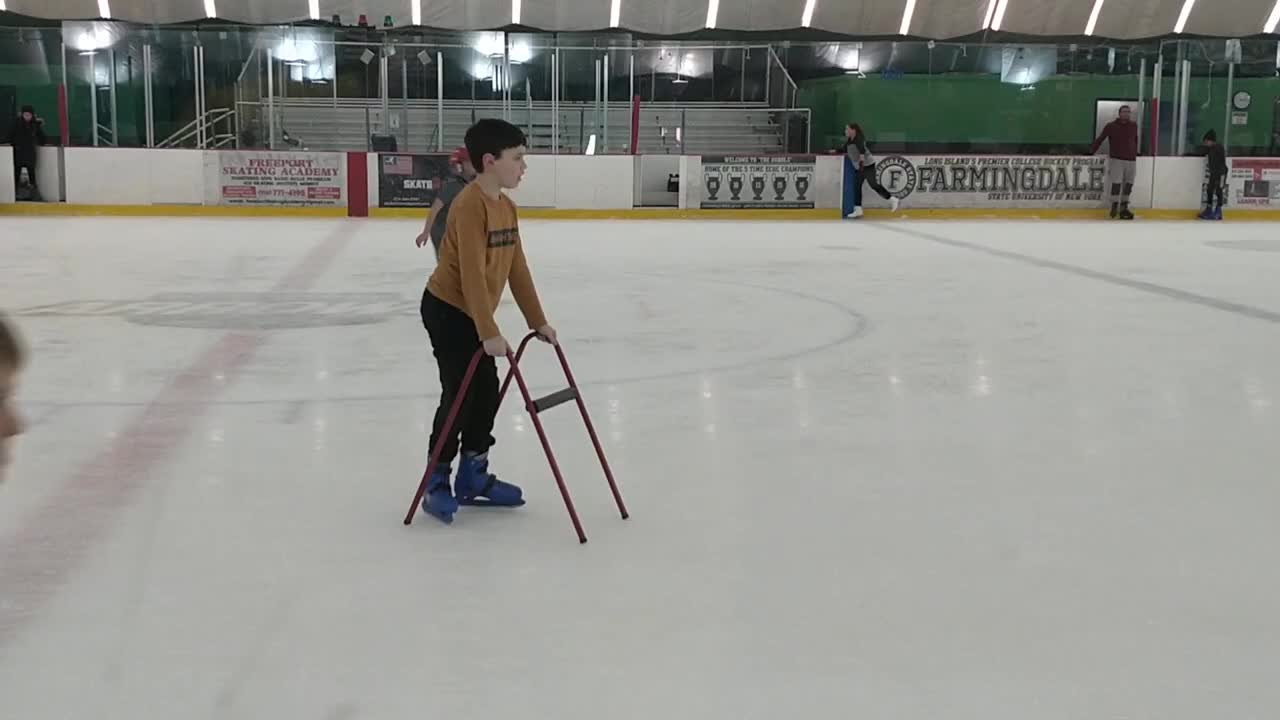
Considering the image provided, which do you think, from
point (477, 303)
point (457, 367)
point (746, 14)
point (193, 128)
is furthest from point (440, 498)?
point (746, 14)

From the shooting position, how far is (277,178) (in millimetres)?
19531

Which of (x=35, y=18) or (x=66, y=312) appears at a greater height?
(x=35, y=18)

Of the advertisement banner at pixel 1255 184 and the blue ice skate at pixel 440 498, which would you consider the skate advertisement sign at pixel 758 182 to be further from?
the blue ice skate at pixel 440 498

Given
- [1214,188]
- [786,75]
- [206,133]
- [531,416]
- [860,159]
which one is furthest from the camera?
[786,75]

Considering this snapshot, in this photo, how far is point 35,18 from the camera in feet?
93.3

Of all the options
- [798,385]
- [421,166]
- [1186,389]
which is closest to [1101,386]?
[1186,389]

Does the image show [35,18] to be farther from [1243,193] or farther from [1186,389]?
[1186,389]

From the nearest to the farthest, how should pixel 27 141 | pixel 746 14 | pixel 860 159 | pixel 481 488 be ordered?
pixel 481 488, pixel 27 141, pixel 860 159, pixel 746 14

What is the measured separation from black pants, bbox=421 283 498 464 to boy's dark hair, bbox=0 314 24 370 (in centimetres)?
239

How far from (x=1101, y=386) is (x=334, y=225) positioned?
41.9ft

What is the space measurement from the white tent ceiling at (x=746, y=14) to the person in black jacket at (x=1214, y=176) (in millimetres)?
11127

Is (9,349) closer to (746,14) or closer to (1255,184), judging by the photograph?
(1255,184)

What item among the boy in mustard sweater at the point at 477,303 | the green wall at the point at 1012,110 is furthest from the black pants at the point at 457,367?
the green wall at the point at 1012,110

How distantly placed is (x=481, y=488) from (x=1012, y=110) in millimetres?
18385
